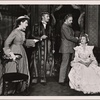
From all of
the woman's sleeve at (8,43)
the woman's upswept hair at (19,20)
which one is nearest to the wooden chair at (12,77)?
the woman's sleeve at (8,43)

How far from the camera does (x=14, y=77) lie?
4.45 m

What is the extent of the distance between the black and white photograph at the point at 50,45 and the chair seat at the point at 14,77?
0.18 ft

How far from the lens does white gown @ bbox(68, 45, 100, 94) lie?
14.9 ft

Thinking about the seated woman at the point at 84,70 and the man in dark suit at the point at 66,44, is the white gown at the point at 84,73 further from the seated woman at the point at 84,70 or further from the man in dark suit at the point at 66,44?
the man in dark suit at the point at 66,44

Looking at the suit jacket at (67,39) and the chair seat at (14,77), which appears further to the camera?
the suit jacket at (67,39)

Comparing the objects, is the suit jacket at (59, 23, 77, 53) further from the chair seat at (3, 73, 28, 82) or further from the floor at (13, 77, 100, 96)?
the chair seat at (3, 73, 28, 82)

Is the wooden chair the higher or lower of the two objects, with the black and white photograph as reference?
lower

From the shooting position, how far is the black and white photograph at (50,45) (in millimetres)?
4602

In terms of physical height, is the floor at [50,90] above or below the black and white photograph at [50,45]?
below

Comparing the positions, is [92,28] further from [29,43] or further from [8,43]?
[8,43]

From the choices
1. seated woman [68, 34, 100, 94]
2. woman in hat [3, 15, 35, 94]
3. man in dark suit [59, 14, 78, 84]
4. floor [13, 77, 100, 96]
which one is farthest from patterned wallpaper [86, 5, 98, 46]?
woman in hat [3, 15, 35, 94]

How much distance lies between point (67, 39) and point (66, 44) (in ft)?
0.34

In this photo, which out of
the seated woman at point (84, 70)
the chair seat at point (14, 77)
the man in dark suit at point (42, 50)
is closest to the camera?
the chair seat at point (14, 77)

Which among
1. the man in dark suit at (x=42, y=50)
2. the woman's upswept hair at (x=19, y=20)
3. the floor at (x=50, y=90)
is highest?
the woman's upswept hair at (x=19, y=20)
